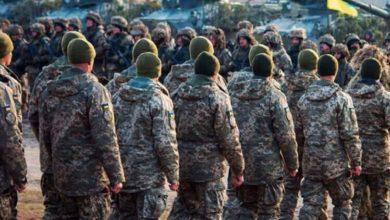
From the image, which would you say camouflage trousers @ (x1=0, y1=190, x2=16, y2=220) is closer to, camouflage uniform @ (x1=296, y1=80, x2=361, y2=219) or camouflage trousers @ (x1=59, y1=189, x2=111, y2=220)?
camouflage trousers @ (x1=59, y1=189, x2=111, y2=220)

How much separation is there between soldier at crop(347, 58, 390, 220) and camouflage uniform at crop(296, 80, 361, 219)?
Answer: 56 centimetres

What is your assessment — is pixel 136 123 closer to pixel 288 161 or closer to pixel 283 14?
pixel 288 161

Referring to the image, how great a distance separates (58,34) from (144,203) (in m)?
9.58

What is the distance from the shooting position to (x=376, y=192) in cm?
866

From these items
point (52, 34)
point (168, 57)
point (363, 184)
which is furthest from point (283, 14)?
point (363, 184)

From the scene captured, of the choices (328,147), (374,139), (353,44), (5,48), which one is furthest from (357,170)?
(353,44)

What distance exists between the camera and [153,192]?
693cm

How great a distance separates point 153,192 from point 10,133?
1.33 metres

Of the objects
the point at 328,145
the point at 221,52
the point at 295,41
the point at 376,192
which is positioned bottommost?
the point at 376,192

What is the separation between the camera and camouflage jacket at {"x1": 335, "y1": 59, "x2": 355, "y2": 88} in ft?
36.7

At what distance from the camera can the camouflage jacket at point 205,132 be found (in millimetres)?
7191

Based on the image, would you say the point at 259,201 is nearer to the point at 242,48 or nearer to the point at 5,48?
the point at 5,48

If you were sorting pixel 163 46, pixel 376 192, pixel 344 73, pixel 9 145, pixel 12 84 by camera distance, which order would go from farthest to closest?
pixel 163 46 < pixel 344 73 < pixel 376 192 < pixel 12 84 < pixel 9 145

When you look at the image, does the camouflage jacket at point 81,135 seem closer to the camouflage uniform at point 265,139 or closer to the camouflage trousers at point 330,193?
the camouflage uniform at point 265,139
